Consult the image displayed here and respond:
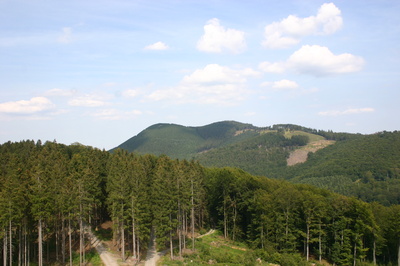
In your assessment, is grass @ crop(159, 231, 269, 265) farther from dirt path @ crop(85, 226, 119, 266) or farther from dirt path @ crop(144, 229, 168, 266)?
dirt path @ crop(85, 226, 119, 266)

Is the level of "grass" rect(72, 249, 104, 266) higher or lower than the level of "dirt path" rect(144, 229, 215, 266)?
higher

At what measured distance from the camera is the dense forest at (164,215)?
42312mm

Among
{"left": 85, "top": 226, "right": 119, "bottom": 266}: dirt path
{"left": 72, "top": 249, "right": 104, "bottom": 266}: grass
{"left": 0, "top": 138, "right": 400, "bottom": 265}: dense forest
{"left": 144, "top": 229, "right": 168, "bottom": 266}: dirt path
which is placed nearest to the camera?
{"left": 0, "top": 138, "right": 400, "bottom": 265}: dense forest

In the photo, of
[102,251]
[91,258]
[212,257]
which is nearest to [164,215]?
[212,257]

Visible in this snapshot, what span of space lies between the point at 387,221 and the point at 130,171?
1963 inches

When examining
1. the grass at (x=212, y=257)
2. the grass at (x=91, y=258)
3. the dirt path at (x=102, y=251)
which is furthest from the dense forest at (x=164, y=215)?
the grass at (x=212, y=257)

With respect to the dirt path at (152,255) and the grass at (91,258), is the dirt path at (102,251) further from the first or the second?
the dirt path at (152,255)

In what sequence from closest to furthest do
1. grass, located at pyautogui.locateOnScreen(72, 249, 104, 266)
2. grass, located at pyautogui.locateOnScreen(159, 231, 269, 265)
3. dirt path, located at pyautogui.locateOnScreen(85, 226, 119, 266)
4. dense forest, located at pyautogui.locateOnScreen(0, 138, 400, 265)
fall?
dense forest, located at pyautogui.locateOnScreen(0, 138, 400, 265) < grass, located at pyautogui.locateOnScreen(72, 249, 104, 266) < dirt path, located at pyautogui.locateOnScreen(85, 226, 119, 266) < grass, located at pyautogui.locateOnScreen(159, 231, 269, 265)

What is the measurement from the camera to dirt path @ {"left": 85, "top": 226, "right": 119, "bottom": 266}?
4609cm

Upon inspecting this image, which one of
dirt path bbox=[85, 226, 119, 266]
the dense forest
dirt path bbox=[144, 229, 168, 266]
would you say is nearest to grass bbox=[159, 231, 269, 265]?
dirt path bbox=[144, 229, 168, 266]

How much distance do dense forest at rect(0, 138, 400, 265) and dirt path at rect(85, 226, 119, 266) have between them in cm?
156

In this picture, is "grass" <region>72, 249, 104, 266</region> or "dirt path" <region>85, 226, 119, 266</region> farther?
"dirt path" <region>85, 226, 119, 266</region>

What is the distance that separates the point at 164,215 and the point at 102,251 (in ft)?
40.9

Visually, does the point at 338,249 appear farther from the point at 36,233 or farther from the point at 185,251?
the point at 36,233
